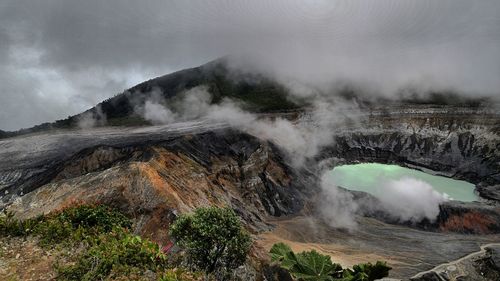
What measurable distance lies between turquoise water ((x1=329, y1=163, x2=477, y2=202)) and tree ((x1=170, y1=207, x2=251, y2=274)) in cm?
5423

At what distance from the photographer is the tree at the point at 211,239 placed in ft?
97.9

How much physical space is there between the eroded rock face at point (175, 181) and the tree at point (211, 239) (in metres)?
12.7

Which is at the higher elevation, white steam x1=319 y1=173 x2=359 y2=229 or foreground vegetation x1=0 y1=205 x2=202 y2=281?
foreground vegetation x1=0 y1=205 x2=202 y2=281

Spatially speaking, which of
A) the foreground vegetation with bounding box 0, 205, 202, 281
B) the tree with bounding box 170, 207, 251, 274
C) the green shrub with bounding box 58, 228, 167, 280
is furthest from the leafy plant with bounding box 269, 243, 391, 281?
the green shrub with bounding box 58, 228, 167, 280

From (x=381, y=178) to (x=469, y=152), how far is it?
2874 centimetres

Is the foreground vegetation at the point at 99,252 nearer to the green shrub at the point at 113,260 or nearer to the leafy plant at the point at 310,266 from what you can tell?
the green shrub at the point at 113,260

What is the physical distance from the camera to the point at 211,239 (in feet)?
A: 98.3

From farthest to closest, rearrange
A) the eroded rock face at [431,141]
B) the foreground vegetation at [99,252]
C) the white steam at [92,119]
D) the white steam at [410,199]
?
the white steam at [92,119]
the eroded rock face at [431,141]
the white steam at [410,199]
the foreground vegetation at [99,252]

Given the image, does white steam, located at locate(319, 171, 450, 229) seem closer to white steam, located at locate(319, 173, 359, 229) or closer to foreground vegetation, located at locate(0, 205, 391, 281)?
white steam, located at locate(319, 173, 359, 229)

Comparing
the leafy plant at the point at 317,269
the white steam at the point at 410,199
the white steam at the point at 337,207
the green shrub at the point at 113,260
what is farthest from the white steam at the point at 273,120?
the green shrub at the point at 113,260

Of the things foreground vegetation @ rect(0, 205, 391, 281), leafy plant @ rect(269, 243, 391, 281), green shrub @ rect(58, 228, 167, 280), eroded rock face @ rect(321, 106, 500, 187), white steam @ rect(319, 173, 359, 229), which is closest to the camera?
green shrub @ rect(58, 228, 167, 280)

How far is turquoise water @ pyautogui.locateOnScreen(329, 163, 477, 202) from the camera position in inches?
3344

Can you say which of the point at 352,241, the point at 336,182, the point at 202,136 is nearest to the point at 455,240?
the point at 352,241

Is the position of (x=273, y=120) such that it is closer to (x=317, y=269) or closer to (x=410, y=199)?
(x=410, y=199)
